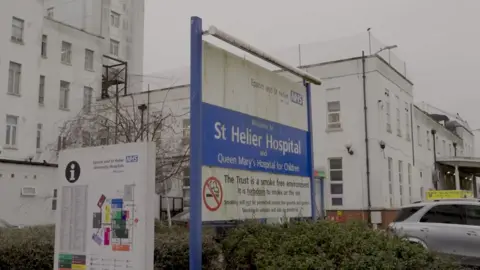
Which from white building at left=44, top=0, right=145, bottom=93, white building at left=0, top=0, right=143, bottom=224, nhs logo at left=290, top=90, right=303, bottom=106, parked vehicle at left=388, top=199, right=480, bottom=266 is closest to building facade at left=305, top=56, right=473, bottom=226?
parked vehicle at left=388, top=199, right=480, bottom=266

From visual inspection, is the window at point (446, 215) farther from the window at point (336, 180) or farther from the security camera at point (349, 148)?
the window at point (336, 180)

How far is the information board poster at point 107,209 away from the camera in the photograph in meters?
5.72

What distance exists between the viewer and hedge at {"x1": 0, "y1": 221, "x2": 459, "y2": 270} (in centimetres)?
550

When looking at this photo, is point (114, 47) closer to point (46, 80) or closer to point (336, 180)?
point (46, 80)

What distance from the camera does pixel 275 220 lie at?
7.52 metres

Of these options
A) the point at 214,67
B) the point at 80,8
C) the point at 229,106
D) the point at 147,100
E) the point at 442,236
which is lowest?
the point at 442,236

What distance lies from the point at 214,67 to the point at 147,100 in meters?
25.9

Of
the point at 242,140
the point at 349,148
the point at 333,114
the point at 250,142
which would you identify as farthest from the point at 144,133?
the point at 242,140

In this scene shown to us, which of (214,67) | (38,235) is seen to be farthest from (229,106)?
(38,235)

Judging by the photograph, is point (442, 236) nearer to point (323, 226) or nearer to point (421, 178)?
point (323, 226)

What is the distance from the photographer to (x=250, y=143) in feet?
23.3

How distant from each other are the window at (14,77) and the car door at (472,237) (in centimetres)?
2868

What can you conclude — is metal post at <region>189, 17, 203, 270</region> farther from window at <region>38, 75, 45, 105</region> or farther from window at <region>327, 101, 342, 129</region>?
window at <region>38, 75, 45, 105</region>

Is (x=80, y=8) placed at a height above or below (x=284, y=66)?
above
